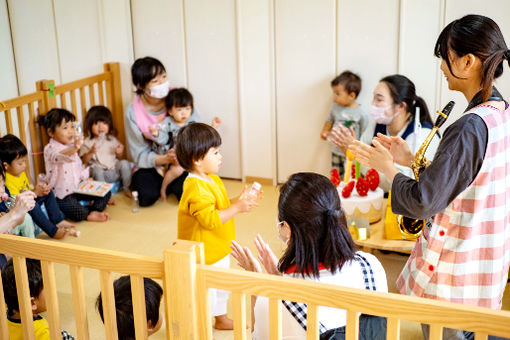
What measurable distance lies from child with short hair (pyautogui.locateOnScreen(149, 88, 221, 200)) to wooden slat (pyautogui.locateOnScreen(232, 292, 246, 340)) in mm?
2686

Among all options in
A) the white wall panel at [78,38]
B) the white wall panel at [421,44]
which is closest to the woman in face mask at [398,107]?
the white wall panel at [421,44]

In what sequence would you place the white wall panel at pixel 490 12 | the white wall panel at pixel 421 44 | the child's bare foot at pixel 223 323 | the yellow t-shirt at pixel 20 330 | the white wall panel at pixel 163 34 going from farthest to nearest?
the white wall panel at pixel 163 34 → the white wall panel at pixel 421 44 → the white wall panel at pixel 490 12 → the child's bare foot at pixel 223 323 → the yellow t-shirt at pixel 20 330

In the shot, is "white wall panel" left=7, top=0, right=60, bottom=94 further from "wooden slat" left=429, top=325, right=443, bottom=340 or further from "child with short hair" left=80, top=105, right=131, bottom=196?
"wooden slat" left=429, top=325, right=443, bottom=340

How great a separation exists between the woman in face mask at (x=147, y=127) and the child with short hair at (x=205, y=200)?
63.6 inches

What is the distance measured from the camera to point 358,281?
160 cm

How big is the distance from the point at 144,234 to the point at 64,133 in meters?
0.82

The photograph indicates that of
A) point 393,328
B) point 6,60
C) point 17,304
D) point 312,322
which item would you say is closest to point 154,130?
point 6,60

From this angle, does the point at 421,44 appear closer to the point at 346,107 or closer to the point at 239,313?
the point at 346,107

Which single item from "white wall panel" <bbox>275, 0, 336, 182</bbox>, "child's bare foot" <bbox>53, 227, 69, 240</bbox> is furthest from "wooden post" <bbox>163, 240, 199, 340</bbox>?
"white wall panel" <bbox>275, 0, 336, 182</bbox>

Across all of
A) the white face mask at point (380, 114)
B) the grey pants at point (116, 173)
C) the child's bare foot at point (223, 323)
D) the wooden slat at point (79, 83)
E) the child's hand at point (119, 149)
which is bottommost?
the child's bare foot at point (223, 323)

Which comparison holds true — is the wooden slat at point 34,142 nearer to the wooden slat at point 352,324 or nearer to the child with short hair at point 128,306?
the child with short hair at point 128,306

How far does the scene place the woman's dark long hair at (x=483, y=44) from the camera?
5.08 feet

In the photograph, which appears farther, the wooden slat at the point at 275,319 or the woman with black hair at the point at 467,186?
the woman with black hair at the point at 467,186

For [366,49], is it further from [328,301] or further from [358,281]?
[328,301]
